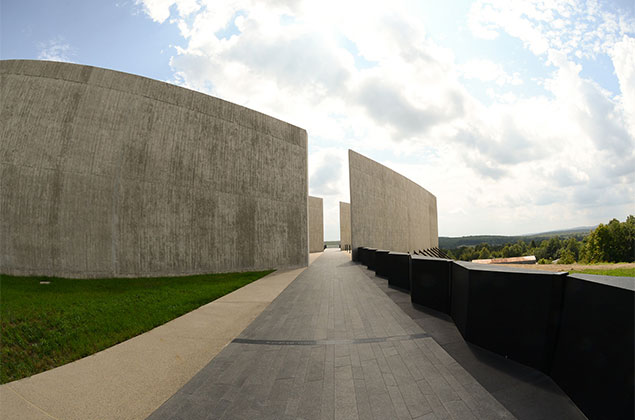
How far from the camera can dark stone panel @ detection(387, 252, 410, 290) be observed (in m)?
8.45

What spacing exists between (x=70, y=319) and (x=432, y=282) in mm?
7679

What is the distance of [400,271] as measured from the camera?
8773 mm

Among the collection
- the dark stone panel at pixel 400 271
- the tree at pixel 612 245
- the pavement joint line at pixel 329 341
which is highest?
the dark stone panel at pixel 400 271

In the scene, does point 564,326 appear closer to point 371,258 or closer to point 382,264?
point 382,264

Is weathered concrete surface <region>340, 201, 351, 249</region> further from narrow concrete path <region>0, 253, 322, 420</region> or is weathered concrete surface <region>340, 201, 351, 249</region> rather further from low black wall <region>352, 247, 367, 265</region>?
narrow concrete path <region>0, 253, 322, 420</region>

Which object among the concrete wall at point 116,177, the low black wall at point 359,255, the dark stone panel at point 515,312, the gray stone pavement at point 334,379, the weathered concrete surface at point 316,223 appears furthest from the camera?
the weathered concrete surface at point 316,223

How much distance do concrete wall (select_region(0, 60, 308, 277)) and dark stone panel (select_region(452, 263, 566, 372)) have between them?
42.3 feet

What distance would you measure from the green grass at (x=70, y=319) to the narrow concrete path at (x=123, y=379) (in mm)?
387

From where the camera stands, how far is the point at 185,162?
45.9 ft

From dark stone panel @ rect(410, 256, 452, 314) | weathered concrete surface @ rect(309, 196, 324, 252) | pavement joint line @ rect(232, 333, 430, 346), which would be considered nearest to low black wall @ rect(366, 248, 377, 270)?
dark stone panel @ rect(410, 256, 452, 314)

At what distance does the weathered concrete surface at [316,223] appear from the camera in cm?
3597

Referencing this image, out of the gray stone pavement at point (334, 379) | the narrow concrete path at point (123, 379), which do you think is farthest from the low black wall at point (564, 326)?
the narrow concrete path at point (123, 379)

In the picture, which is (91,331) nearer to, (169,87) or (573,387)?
(573,387)

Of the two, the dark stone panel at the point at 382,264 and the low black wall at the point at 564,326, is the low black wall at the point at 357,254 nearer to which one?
the dark stone panel at the point at 382,264
